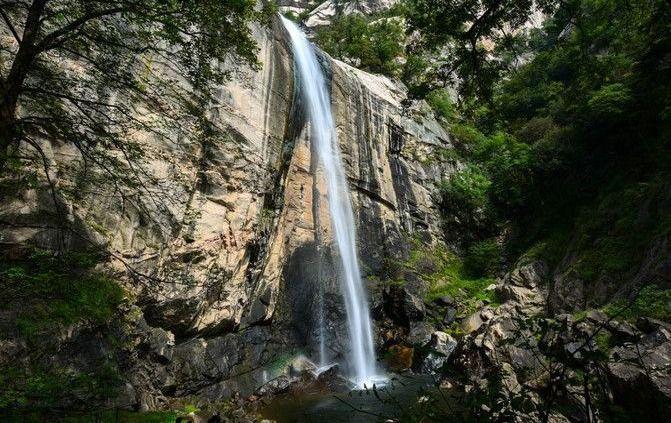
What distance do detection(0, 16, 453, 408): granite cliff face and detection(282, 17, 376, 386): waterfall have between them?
507 millimetres

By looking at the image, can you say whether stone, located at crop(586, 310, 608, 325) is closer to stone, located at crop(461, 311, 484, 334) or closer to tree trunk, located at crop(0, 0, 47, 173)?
stone, located at crop(461, 311, 484, 334)

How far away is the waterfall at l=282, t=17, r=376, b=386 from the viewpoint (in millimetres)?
13492

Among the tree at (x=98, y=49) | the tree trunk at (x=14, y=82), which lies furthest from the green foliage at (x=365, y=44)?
the tree trunk at (x=14, y=82)

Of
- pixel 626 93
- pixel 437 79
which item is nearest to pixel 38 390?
pixel 437 79

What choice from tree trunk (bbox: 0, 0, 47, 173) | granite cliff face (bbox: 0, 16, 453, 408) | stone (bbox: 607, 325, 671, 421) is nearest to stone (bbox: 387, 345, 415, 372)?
granite cliff face (bbox: 0, 16, 453, 408)

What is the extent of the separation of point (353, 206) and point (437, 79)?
10.0 metres

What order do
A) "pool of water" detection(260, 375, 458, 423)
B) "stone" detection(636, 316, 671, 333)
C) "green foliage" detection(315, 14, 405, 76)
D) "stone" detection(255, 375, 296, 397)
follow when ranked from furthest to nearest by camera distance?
"green foliage" detection(315, 14, 405, 76)
"stone" detection(255, 375, 296, 397)
"pool of water" detection(260, 375, 458, 423)
"stone" detection(636, 316, 671, 333)

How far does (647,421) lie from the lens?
2305 millimetres

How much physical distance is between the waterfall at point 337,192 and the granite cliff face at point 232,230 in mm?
507

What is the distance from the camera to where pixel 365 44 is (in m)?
25.6

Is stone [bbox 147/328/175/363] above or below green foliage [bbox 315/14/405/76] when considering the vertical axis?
below

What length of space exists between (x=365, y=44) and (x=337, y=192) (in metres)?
13.3

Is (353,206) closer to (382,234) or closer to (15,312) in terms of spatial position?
(382,234)

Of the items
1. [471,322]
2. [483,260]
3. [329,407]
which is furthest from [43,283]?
[483,260]
